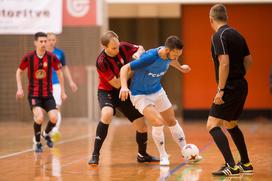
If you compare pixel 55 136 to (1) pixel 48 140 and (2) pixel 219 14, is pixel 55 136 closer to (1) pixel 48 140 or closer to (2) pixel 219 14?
(1) pixel 48 140

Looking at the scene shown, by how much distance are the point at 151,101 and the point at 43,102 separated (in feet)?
8.68

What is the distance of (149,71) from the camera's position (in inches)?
261

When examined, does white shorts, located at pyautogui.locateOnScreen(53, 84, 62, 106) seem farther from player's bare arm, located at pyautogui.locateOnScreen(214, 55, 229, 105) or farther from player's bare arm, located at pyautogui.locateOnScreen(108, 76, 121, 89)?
player's bare arm, located at pyautogui.locateOnScreen(214, 55, 229, 105)

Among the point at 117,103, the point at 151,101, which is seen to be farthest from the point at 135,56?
the point at 117,103

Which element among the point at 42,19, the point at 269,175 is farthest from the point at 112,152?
the point at 42,19

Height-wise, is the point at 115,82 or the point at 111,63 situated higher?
the point at 111,63

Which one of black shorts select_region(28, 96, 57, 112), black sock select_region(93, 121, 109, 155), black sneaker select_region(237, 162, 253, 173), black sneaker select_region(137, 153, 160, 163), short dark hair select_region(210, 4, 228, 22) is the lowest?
black sneaker select_region(137, 153, 160, 163)

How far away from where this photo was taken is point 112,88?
7.04 m

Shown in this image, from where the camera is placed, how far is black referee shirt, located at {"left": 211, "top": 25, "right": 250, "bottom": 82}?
18.9 ft

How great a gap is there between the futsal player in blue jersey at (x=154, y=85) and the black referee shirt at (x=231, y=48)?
60cm

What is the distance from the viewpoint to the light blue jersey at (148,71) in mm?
6430

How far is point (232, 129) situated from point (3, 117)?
1079 cm

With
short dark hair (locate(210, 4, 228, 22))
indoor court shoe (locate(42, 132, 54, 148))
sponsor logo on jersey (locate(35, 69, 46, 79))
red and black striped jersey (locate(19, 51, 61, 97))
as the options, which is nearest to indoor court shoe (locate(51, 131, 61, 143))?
indoor court shoe (locate(42, 132, 54, 148))

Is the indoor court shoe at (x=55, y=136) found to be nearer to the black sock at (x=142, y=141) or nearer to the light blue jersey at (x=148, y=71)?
the black sock at (x=142, y=141)
